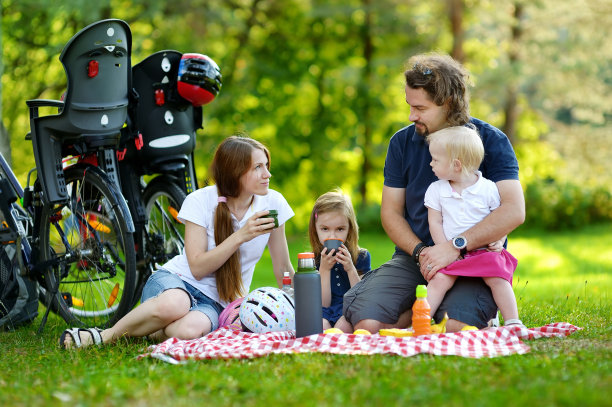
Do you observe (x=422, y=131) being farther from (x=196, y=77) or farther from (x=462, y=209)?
(x=196, y=77)

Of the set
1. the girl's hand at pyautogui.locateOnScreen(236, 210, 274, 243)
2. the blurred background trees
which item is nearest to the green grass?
the girl's hand at pyautogui.locateOnScreen(236, 210, 274, 243)

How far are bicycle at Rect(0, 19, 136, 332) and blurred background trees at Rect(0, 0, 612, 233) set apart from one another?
1079 cm

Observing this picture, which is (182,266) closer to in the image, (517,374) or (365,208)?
(517,374)

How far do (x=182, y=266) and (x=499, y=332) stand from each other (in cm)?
169

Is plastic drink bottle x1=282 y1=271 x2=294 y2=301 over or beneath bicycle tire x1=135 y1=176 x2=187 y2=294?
beneath

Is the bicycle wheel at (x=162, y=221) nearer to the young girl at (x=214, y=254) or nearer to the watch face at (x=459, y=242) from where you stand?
the young girl at (x=214, y=254)

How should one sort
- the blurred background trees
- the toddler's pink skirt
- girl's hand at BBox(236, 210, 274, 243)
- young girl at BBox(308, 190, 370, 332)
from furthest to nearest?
the blurred background trees → young girl at BBox(308, 190, 370, 332) → girl's hand at BBox(236, 210, 274, 243) → the toddler's pink skirt

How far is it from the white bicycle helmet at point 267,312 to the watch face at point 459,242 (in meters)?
0.88

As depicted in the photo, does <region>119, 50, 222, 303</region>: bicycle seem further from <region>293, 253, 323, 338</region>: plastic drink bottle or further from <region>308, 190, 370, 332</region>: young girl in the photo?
<region>293, 253, 323, 338</region>: plastic drink bottle

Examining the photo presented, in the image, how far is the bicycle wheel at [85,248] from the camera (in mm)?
4266

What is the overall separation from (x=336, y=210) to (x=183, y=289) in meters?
0.94

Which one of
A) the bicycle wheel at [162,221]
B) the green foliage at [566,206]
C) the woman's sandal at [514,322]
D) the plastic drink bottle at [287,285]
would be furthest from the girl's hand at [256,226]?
the green foliage at [566,206]

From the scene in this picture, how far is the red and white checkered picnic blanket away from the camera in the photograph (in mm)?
3164

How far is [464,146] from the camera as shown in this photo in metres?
3.72
